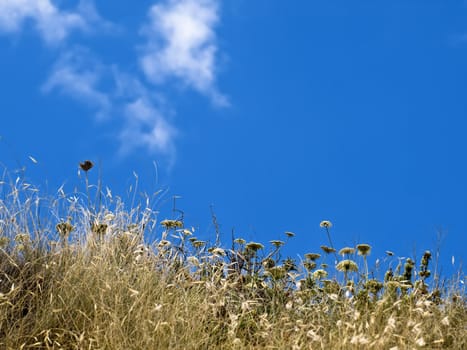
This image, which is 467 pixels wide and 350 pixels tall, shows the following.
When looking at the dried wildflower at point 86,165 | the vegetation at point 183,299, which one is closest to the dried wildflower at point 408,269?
the vegetation at point 183,299

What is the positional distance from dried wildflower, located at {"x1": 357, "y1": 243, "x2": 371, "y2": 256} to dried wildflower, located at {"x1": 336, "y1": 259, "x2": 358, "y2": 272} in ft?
0.33

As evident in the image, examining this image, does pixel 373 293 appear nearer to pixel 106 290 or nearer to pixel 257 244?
pixel 257 244

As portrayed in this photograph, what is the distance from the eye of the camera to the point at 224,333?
5.50 metres

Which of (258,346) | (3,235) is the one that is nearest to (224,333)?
(258,346)

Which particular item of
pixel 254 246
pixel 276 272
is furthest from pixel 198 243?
pixel 276 272

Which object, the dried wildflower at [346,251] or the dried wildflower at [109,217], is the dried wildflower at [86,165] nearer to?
the dried wildflower at [109,217]

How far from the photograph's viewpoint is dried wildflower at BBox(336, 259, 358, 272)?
588 centimetres

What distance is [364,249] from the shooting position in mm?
5867

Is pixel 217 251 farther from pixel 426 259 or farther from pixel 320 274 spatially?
pixel 426 259

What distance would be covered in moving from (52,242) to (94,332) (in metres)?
1.17

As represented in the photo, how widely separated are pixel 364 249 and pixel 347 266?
0.19 m

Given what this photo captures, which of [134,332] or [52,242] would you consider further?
[52,242]

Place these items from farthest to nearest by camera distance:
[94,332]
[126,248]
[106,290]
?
[126,248] → [106,290] → [94,332]

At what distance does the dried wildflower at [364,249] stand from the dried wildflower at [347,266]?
0.10 meters
